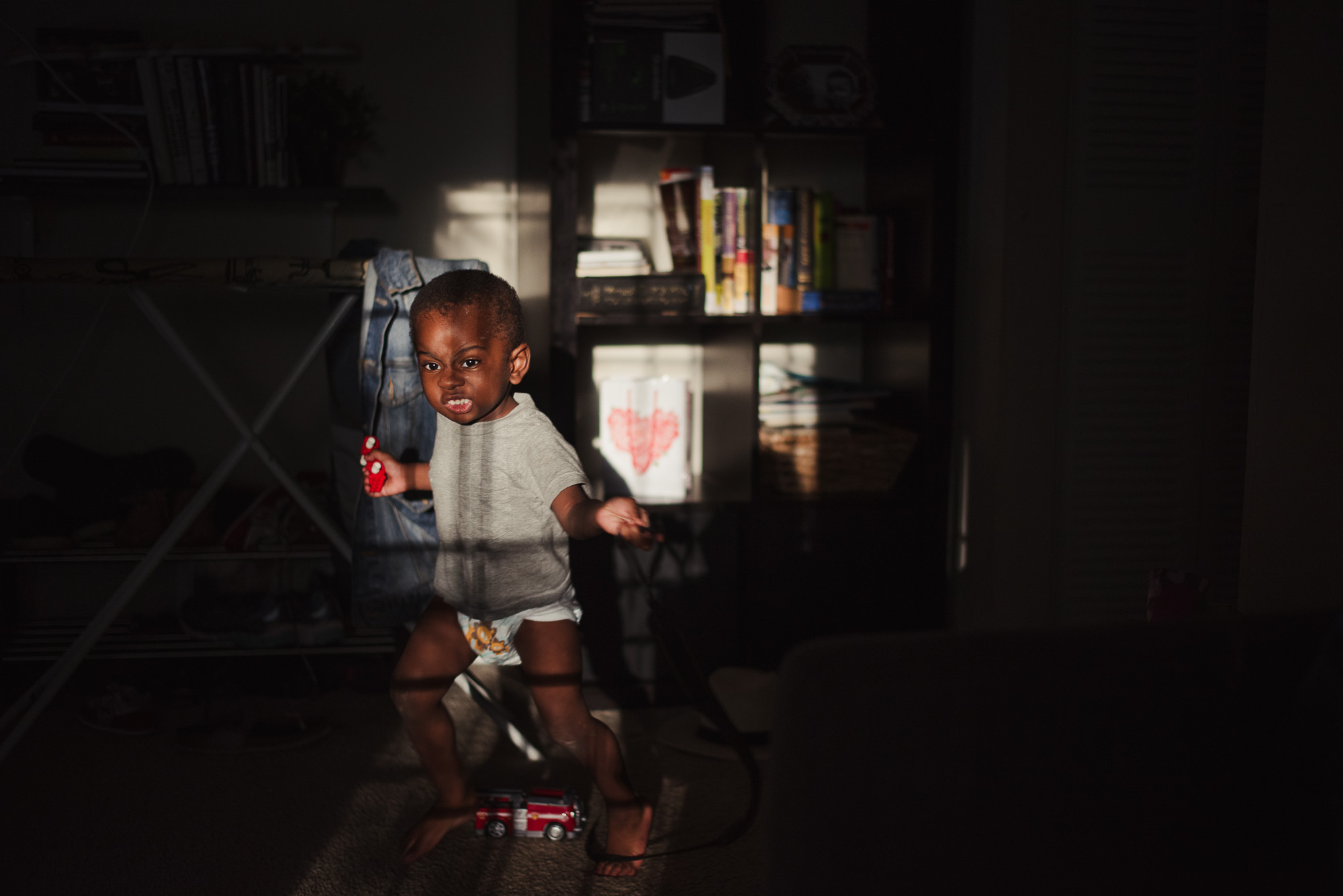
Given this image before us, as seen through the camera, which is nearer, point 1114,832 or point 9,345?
point 1114,832

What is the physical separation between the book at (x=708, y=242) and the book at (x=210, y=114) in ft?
3.54

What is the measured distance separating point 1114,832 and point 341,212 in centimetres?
221

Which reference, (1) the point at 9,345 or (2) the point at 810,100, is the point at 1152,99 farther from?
(1) the point at 9,345

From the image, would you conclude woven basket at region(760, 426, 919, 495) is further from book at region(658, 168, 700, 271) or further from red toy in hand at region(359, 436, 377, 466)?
red toy in hand at region(359, 436, 377, 466)

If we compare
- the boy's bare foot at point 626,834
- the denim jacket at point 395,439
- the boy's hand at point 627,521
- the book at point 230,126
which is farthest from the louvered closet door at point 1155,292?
the book at point 230,126

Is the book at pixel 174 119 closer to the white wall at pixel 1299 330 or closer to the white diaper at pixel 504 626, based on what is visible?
the white diaper at pixel 504 626

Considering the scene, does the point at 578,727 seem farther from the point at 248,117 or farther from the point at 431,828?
the point at 248,117

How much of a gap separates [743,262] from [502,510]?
1.07m

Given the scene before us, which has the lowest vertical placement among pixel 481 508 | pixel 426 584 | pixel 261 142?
pixel 426 584

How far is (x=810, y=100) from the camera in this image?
219 centimetres

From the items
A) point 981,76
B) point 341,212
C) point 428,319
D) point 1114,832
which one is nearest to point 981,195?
point 981,76

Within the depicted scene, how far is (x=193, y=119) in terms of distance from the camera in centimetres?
208

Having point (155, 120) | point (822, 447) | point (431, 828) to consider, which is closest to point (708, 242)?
point (822, 447)

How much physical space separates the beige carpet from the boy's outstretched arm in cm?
60
